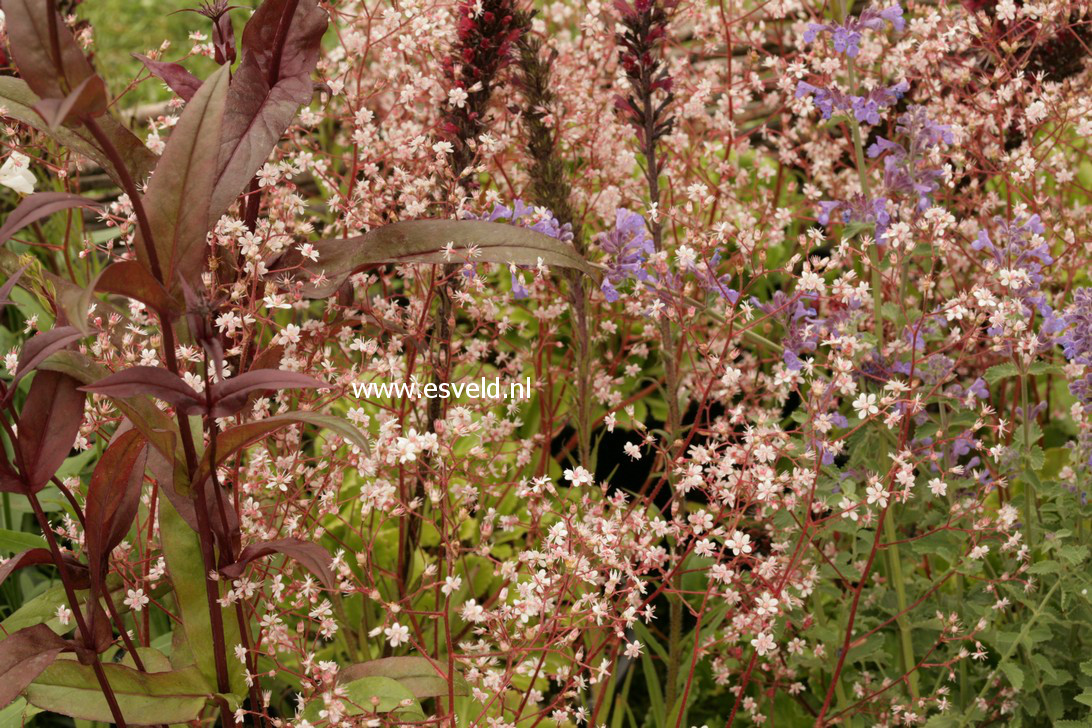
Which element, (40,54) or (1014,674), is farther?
(1014,674)

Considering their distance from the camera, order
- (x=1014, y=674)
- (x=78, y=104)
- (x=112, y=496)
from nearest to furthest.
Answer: (x=78, y=104) < (x=112, y=496) < (x=1014, y=674)

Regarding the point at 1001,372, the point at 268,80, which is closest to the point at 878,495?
the point at 1001,372

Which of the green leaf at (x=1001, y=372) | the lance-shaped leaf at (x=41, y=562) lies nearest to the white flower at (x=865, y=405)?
the green leaf at (x=1001, y=372)

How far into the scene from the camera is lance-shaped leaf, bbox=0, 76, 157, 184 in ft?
4.84

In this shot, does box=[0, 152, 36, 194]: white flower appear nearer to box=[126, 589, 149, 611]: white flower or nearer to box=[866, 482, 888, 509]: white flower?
box=[126, 589, 149, 611]: white flower

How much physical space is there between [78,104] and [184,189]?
0.75 ft

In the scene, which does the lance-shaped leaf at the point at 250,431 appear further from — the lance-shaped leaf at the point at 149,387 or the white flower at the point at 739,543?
the white flower at the point at 739,543

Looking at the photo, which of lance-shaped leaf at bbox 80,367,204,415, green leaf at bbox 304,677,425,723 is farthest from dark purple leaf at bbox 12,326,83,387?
green leaf at bbox 304,677,425,723

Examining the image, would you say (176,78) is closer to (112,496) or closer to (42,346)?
(42,346)

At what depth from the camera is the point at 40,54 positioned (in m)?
1.13

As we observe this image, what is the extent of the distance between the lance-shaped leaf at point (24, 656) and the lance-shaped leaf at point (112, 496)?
96 millimetres

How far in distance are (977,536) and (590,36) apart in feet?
4.81

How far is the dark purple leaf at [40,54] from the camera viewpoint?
1.12 m

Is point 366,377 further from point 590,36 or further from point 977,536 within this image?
point 977,536
